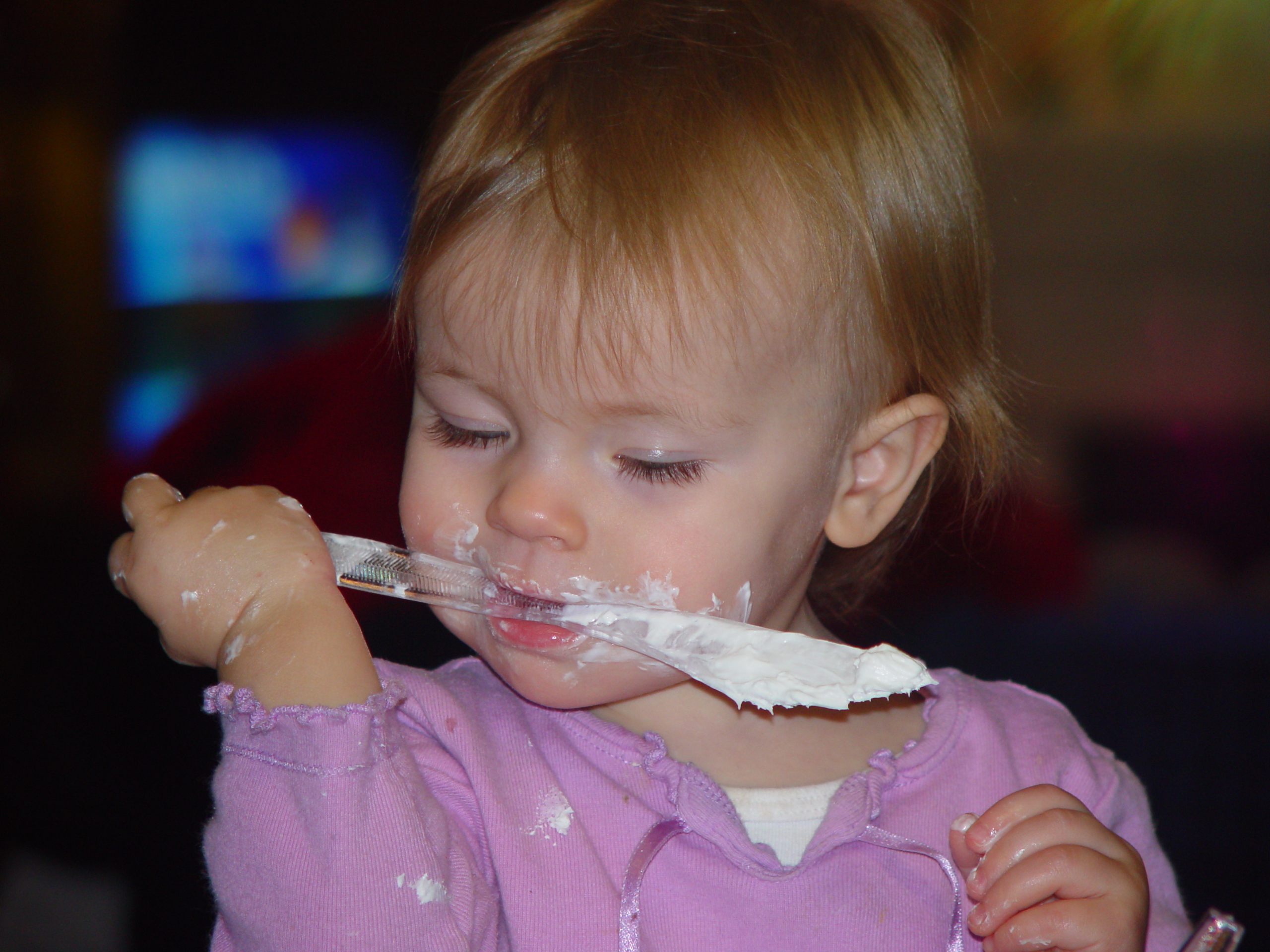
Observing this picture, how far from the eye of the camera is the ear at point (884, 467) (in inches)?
28.5

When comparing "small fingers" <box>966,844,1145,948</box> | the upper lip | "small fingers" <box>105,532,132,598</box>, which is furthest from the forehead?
"small fingers" <box>966,844,1145,948</box>

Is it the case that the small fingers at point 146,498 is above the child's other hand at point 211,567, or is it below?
above

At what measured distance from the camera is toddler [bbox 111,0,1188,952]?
1.96ft

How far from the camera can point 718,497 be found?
2.08ft

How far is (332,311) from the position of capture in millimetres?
3244

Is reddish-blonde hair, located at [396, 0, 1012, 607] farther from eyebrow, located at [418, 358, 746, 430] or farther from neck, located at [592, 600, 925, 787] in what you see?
neck, located at [592, 600, 925, 787]

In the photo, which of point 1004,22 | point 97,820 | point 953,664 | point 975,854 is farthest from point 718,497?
point 1004,22

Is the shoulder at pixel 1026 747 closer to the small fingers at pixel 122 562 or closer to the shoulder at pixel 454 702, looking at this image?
the shoulder at pixel 454 702

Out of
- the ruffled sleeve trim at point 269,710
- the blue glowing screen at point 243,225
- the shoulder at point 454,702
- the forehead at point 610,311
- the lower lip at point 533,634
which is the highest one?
the forehead at point 610,311

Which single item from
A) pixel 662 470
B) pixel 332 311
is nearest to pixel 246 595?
pixel 662 470

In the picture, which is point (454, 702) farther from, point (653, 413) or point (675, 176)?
point (675, 176)

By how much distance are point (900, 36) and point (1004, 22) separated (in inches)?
57.4

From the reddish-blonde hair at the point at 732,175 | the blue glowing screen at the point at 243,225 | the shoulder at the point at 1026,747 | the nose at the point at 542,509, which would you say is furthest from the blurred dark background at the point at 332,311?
the nose at the point at 542,509

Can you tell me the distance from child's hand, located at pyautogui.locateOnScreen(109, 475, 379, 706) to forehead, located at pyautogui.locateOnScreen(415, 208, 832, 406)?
15cm
